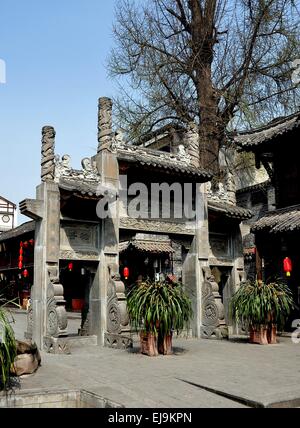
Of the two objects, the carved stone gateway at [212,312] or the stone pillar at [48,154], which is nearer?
the stone pillar at [48,154]

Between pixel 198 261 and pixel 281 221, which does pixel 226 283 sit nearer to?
pixel 198 261

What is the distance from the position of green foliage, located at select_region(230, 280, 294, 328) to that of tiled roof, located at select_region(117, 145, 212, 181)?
3385 mm

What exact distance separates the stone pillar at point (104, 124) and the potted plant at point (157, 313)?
160 inches

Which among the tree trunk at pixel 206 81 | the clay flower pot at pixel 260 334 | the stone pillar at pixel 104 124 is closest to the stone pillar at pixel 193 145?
the stone pillar at pixel 104 124

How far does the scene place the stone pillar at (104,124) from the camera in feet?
41.6

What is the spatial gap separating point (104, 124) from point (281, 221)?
19.7ft

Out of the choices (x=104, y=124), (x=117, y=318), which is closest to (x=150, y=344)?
(x=117, y=318)

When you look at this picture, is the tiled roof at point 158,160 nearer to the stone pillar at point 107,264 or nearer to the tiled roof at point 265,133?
the stone pillar at point 107,264

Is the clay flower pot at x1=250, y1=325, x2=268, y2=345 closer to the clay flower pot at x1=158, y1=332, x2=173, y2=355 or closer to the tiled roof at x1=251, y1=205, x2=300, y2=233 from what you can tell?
the clay flower pot at x1=158, y1=332, x2=173, y2=355

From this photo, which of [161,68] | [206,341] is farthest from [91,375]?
[161,68]

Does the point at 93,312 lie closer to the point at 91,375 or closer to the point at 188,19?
the point at 91,375

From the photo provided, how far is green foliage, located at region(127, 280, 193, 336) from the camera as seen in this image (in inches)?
394

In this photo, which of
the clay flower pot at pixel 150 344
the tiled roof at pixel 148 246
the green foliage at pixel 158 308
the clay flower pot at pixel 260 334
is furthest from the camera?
the tiled roof at pixel 148 246

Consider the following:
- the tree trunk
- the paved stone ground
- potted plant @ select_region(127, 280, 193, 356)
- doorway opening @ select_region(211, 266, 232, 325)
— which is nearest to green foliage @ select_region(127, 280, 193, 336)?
potted plant @ select_region(127, 280, 193, 356)
